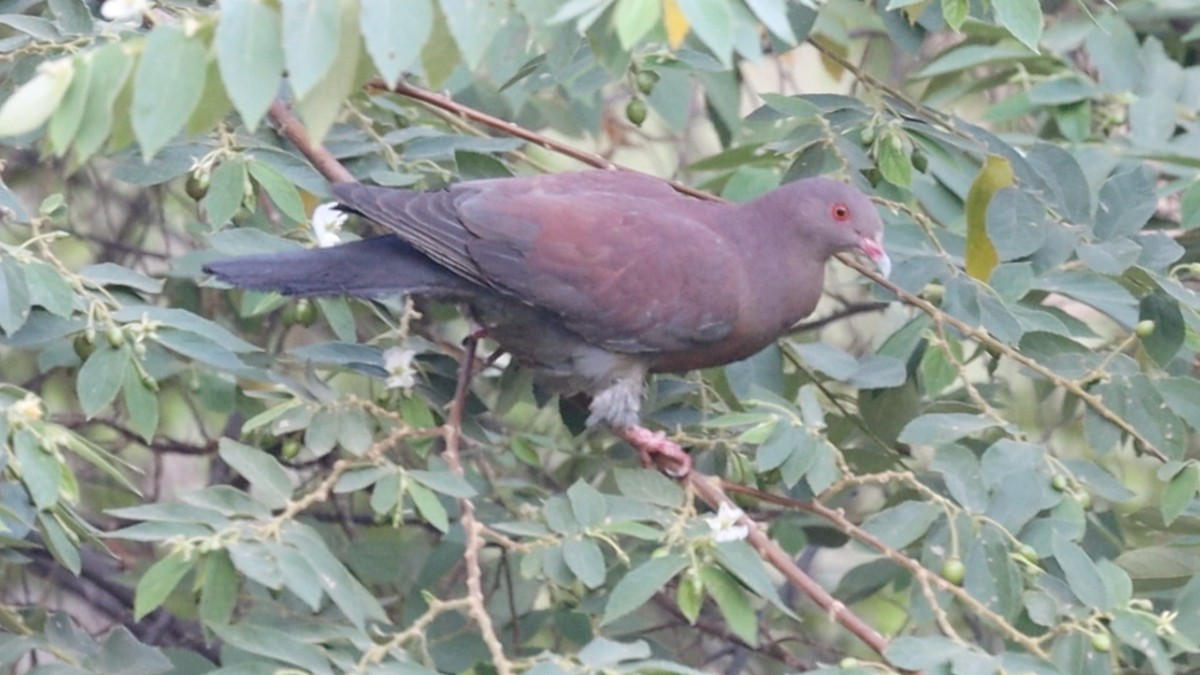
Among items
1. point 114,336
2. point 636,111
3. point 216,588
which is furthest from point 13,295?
point 636,111

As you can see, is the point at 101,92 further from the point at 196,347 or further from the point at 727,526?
the point at 727,526

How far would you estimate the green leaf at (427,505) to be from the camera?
2.39 metres

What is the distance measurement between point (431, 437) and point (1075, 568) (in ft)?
3.70

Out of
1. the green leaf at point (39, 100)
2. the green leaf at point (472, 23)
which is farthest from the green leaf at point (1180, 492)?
the green leaf at point (39, 100)

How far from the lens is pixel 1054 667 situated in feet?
7.28

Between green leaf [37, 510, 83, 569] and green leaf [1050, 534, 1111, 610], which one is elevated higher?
green leaf [1050, 534, 1111, 610]

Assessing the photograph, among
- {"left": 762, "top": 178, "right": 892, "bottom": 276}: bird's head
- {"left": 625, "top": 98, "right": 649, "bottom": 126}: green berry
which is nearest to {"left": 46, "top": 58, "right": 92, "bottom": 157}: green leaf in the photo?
{"left": 625, "top": 98, "right": 649, "bottom": 126}: green berry

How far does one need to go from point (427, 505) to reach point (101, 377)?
22.9 inches

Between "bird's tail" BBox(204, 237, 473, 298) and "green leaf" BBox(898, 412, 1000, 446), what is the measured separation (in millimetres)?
1100

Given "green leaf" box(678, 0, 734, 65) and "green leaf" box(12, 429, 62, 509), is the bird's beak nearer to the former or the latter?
"green leaf" box(678, 0, 734, 65)

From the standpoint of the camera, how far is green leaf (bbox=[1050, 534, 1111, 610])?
7.42 feet

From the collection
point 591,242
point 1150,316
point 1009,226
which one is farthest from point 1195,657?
point 591,242

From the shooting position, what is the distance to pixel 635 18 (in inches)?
72.2

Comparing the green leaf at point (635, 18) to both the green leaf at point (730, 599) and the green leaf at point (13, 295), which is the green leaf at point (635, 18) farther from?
the green leaf at point (13, 295)
